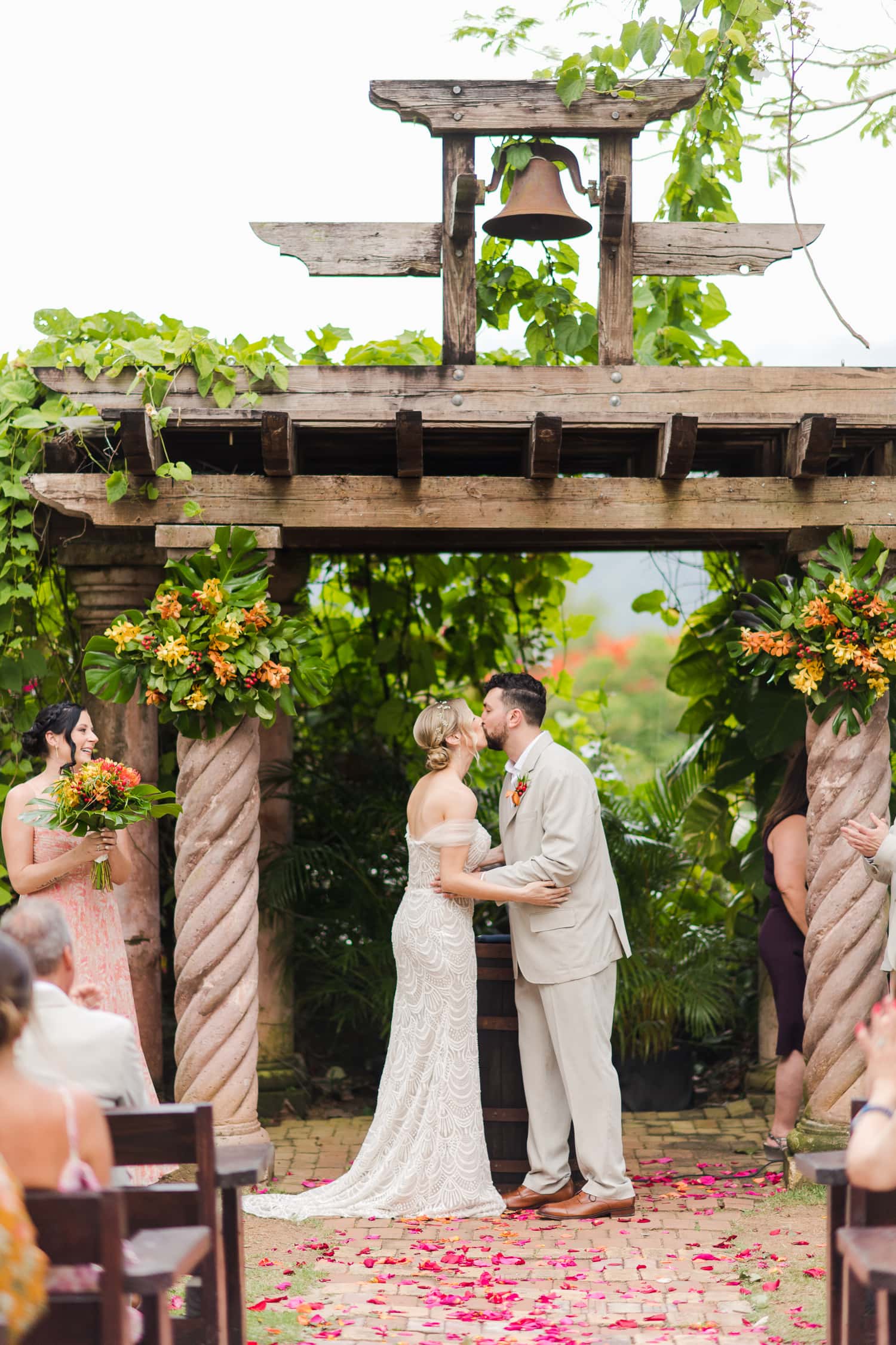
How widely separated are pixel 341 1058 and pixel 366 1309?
3.75 m

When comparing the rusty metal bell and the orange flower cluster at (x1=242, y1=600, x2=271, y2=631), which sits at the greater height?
the rusty metal bell

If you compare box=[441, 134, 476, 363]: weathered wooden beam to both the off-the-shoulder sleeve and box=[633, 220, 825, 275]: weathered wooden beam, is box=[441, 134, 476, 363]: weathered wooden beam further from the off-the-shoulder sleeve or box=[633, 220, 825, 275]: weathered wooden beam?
the off-the-shoulder sleeve

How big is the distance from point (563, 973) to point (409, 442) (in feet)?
7.19

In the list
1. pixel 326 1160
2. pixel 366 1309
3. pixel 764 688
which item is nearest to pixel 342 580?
pixel 764 688

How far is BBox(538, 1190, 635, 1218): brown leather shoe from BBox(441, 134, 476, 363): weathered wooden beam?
339 cm

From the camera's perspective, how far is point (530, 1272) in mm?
4855

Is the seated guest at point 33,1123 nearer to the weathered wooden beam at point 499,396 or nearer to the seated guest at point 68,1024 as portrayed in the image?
the seated guest at point 68,1024

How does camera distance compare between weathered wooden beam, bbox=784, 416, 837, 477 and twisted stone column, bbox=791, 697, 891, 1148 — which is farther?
twisted stone column, bbox=791, 697, 891, 1148

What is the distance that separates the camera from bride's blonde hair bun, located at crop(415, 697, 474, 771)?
19.1 ft

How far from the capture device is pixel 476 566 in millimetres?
8680

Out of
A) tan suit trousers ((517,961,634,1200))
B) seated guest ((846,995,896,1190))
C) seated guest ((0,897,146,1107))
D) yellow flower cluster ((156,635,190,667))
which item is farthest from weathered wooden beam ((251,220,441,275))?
seated guest ((846,995,896,1190))

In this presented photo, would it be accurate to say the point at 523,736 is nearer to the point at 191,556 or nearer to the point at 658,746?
A: the point at 191,556

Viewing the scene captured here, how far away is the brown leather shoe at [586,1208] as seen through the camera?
5.54m

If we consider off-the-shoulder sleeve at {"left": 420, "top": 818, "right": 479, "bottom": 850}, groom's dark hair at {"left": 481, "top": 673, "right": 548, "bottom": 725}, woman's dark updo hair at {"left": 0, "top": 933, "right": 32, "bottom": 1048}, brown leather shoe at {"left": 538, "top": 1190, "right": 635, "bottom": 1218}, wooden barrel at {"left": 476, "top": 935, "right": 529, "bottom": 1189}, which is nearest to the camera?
woman's dark updo hair at {"left": 0, "top": 933, "right": 32, "bottom": 1048}
